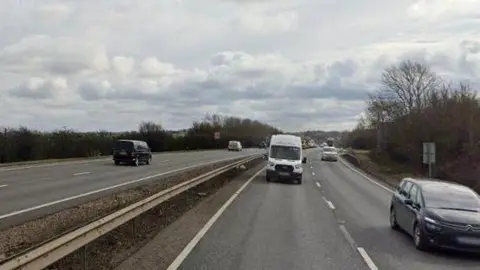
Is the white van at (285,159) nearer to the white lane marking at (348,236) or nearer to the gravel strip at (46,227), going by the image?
the gravel strip at (46,227)

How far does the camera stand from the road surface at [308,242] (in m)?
11.3

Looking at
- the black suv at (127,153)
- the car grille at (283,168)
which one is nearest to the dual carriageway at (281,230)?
the car grille at (283,168)

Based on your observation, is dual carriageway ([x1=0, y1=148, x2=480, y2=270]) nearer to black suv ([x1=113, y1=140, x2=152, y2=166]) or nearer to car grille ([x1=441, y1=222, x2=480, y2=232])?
car grille ([x1=441, y1=222, x2=480, y2=232])

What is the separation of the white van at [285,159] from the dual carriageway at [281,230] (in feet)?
23.2

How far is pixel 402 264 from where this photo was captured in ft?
37.9

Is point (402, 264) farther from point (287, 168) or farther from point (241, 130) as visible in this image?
point (241, 130)

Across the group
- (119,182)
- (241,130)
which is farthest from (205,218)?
(241,130)

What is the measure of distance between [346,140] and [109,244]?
566ft

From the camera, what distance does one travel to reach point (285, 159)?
1495 inches

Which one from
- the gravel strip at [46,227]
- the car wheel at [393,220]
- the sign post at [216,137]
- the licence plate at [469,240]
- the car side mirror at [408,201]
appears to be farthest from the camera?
the sign post at [216,137]

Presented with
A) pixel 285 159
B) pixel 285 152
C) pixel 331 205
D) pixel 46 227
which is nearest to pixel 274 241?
pixel 46 227

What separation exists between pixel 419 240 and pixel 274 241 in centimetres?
302

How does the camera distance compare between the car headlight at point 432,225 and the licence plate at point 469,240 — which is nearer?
the licence plate at point 469,240

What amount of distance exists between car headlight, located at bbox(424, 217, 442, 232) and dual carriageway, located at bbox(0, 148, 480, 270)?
52 cm
